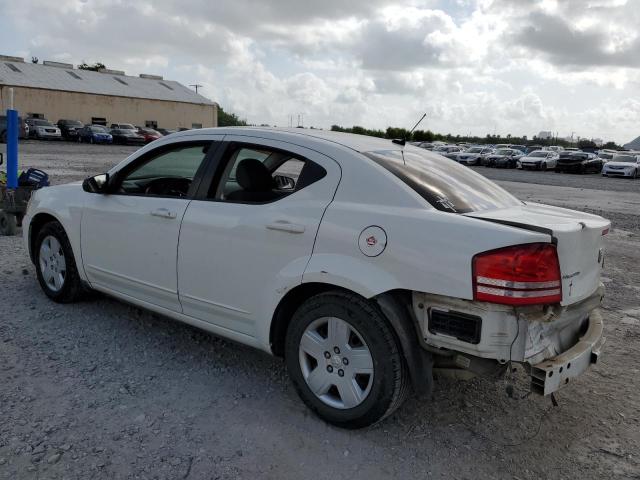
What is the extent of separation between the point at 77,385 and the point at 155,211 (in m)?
1.24

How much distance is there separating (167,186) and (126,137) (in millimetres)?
43119

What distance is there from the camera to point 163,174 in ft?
15.6

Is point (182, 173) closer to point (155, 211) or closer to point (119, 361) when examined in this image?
point (155, 211)

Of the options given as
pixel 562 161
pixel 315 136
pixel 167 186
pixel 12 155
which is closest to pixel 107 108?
pixel 562 161

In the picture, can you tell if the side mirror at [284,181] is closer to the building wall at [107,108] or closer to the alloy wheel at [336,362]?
the alloy wheel at [336,362]

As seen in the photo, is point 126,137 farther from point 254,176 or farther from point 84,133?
point 254,176

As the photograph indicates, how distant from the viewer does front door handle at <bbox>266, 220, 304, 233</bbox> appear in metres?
3.36

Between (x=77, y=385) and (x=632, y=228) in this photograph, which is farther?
(x=632, y=228)

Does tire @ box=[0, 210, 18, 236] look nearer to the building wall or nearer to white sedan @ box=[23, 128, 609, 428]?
white sedan @ box=[23, 128, 609, 428]

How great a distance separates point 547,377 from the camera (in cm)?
288

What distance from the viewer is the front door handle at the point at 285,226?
3.36m

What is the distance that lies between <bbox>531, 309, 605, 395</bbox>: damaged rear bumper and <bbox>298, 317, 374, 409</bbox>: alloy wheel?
836 mm

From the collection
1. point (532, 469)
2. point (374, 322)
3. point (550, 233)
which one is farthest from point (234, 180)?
point (532, 469)

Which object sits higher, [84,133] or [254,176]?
[254,176]
